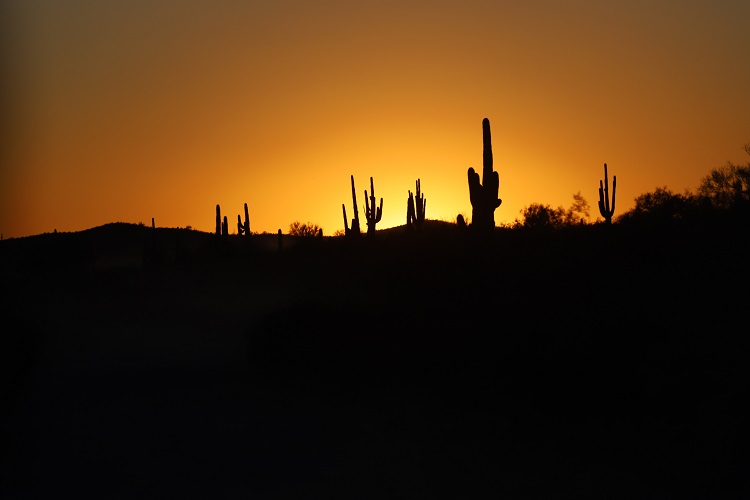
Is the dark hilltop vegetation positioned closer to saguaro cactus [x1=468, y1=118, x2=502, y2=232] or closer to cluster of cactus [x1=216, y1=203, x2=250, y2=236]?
saguaro cactus [x1=468, y1=118, x2=502, y2=232]

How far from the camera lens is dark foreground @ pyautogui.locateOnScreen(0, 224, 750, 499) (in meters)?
11.0

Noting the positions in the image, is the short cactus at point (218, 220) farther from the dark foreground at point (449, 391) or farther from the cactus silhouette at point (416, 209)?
the dark foreground at point (449, 391)

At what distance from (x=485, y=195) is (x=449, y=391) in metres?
10.9

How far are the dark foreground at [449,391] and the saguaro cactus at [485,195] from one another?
168 cm

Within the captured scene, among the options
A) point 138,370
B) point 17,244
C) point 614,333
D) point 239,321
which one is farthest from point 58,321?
point 17,244

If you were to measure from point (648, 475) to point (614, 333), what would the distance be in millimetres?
2905

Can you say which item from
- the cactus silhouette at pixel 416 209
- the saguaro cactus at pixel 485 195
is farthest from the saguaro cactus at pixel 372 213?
the saguaro cactus at pixel 485 195

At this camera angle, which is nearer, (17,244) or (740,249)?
(740,249)

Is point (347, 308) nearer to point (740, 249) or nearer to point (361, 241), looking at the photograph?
point (740, 249)

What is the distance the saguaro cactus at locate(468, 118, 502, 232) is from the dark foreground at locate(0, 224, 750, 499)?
1684mm

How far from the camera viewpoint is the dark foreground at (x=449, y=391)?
10977 mm

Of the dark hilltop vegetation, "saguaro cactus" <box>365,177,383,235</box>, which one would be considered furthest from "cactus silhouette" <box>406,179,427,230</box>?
the dark hilltop vegetation

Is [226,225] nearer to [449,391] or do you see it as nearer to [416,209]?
[416,209]

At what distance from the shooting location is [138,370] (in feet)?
68.6
